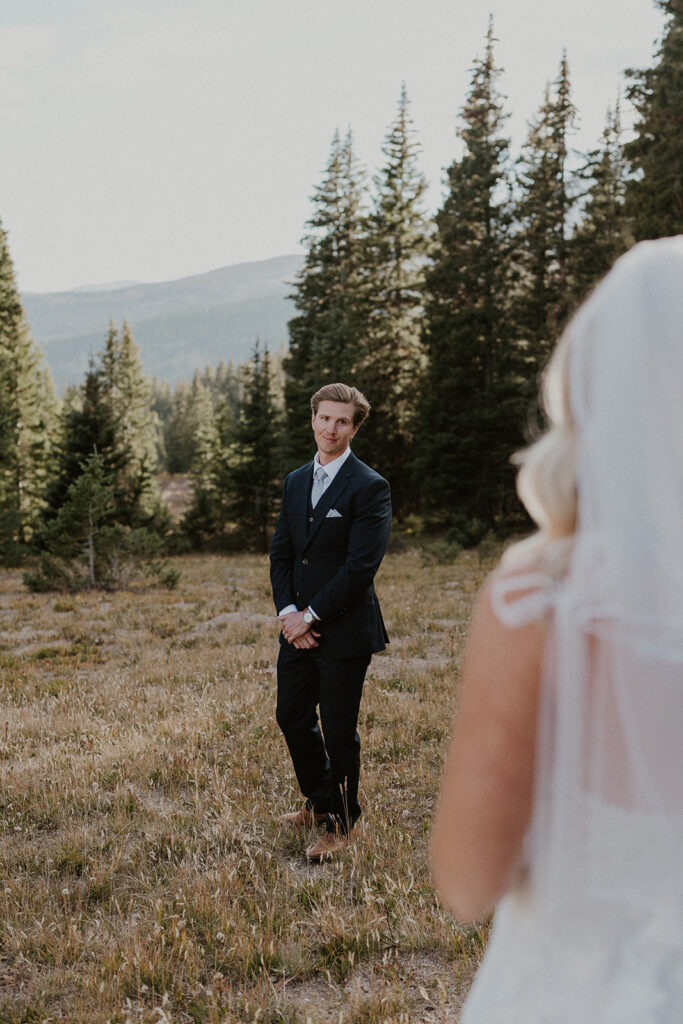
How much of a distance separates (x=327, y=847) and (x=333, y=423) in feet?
8.51

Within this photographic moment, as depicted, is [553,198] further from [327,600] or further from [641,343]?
[641,343]

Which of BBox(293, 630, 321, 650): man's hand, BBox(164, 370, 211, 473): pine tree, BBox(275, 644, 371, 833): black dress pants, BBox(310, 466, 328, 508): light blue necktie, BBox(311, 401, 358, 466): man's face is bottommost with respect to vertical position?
BBox(275, 644, 371, 833): black dress pants

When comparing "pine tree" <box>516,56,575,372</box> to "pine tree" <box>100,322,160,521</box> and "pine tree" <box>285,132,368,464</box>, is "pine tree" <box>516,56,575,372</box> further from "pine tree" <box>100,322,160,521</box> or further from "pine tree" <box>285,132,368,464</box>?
"pine tree" <box>100,322,160,521</box>

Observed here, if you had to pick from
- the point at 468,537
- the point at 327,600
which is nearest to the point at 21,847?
the point at 327,600

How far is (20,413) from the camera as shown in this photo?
3259 centimetres

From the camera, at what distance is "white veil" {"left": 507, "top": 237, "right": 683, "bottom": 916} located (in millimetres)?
1188

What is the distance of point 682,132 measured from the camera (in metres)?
18.0

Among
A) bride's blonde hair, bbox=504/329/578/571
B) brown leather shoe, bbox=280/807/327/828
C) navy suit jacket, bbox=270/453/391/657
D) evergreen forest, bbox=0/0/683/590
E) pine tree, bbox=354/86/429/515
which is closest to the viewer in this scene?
bride's blonde hair, bbox=504/329/578/571

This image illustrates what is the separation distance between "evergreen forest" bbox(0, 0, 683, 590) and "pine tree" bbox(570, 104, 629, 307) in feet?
0.29

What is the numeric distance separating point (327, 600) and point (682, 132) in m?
18.4

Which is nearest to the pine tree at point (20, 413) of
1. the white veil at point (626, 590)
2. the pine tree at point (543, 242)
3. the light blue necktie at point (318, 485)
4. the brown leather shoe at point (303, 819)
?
the pine tree at point (543, 242)

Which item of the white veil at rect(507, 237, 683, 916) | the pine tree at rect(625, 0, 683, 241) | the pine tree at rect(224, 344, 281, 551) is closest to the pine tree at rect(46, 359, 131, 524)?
the pine tree at rect(224, 344, 281, 551)

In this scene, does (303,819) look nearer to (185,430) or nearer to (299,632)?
(299,632)

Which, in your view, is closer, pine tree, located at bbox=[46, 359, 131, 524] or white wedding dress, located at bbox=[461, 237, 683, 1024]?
white wedding dress, located at bbox=[461, 237, 683, 1024]
